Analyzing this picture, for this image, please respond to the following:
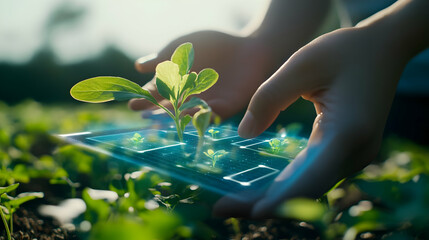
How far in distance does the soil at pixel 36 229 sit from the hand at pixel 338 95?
60 cm

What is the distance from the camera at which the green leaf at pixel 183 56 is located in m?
0.83

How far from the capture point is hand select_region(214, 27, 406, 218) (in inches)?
27.9

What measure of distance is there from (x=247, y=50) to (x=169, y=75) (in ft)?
2.68

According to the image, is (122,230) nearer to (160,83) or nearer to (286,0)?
(160,83)

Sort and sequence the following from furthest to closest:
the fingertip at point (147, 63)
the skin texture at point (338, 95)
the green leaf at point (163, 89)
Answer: the fingertip at point (147, 63)
the green leaf at point (163, 89)
the skin texture at point (338, 95)

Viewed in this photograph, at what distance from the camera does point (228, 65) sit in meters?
1.51

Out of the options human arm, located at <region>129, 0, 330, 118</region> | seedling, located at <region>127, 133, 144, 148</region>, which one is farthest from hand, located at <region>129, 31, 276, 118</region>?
seedling, located at <region>127, 133, 144, 148</region>

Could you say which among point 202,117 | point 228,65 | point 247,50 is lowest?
point 202,117

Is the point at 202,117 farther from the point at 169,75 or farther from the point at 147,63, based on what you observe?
the point at 147,63

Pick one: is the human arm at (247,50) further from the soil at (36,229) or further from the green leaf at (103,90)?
the soil at (36,229)

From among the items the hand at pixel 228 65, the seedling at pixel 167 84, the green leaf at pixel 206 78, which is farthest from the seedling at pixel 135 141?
the hand at pixel 228 65

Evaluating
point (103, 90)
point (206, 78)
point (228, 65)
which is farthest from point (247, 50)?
point (103, 90)

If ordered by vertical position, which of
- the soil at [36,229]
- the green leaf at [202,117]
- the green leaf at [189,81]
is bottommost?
the soil at [36,229]

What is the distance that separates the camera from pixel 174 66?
0.79 m
